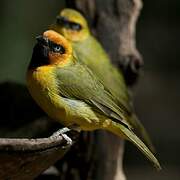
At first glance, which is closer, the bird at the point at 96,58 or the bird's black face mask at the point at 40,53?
the bird's black face mask at the point at 40,53

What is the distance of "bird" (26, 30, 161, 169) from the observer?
3.92 meters

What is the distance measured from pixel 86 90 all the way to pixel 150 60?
172 inches

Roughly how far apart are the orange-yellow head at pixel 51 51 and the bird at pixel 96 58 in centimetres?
40

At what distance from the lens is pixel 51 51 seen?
4.02m

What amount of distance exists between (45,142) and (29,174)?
29 centimetres

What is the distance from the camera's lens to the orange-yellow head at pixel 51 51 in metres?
3.94

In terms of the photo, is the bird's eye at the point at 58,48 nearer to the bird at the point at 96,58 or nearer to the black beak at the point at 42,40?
the black beak at the point at 42,40

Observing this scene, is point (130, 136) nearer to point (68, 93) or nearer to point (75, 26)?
point (68, 93)

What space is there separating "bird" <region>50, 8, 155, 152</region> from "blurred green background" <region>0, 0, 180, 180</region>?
1774 mm

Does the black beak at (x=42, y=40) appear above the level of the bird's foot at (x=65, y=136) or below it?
above

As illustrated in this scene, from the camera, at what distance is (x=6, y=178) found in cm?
319

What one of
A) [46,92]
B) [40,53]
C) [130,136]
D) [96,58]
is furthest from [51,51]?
[96,58]

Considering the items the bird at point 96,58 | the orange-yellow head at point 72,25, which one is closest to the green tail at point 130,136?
the bird at point 96,58

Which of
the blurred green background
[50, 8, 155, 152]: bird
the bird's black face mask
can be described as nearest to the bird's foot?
the bird's black face mask
